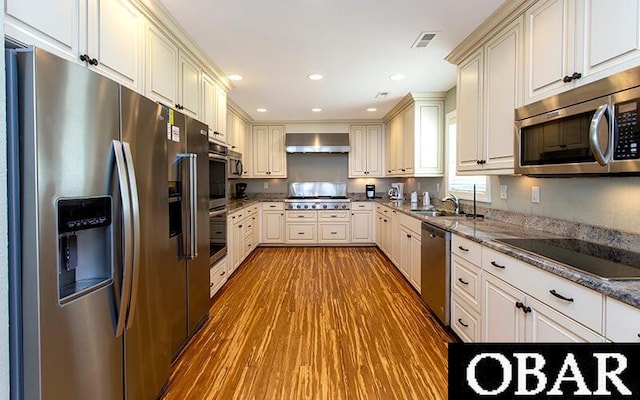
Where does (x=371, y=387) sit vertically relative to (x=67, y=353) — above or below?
below

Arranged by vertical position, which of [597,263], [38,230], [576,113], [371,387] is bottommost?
[371,387]

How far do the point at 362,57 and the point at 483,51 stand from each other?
111 cm

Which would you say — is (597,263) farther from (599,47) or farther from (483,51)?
(483,51)

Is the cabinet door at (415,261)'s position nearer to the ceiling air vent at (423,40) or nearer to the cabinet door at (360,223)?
the ceiling air vent at (423,40)

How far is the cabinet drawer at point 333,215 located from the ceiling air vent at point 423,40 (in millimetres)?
3626

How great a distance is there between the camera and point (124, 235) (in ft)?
4.61

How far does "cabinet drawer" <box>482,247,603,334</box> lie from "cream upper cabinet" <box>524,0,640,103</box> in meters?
0.97

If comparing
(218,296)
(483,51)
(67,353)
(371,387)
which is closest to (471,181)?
(483,51)

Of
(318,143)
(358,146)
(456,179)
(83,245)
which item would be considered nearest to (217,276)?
(83,245)

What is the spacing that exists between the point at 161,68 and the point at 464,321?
294 centimetres

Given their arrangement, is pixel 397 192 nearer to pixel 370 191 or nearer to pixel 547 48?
pixel 370 191

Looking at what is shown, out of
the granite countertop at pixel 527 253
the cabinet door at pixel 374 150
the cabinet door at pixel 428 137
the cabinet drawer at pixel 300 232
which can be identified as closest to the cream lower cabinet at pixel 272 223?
the cabinet drawer at pixel 300 232

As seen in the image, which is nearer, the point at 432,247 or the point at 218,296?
the point at 432,247

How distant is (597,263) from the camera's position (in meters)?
1.44
